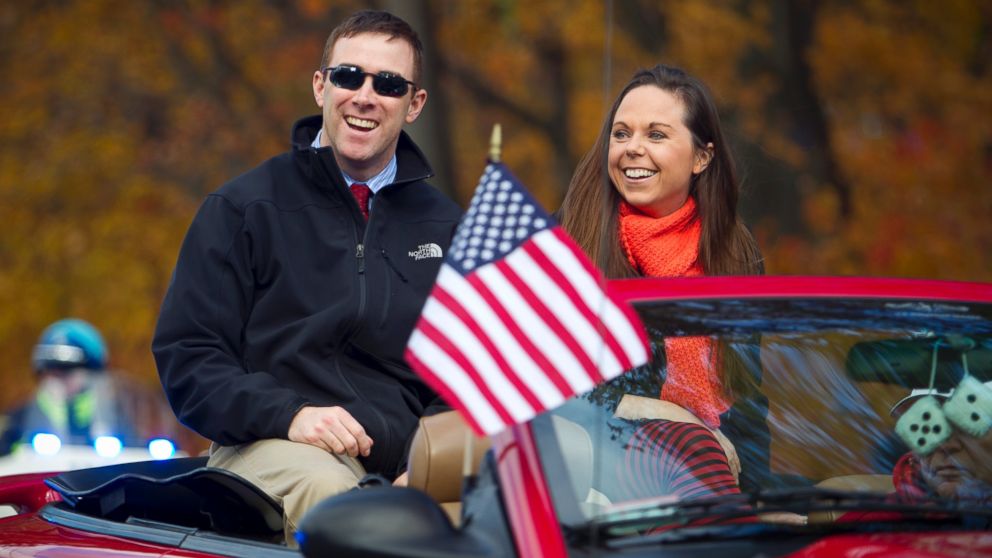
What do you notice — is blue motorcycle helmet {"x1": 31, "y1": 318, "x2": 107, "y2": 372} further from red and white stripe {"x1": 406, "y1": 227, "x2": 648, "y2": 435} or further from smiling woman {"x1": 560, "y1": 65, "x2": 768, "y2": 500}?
red and white stripe {"x1": 406, "y1": 227, "x2": 648, "y2": 435}

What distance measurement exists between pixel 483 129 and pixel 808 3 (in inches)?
261

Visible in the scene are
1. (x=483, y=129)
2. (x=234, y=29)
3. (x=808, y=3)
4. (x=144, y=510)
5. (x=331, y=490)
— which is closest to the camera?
(x=331, y=490)

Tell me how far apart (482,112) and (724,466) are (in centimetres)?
1789

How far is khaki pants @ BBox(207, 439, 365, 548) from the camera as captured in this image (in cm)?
398

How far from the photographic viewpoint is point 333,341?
4.49 m

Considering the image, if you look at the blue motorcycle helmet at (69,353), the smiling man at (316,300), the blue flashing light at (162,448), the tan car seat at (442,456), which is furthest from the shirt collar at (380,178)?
the blue motorcycle helmet at (69,353)

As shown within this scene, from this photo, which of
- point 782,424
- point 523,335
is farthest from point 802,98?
point 523,335

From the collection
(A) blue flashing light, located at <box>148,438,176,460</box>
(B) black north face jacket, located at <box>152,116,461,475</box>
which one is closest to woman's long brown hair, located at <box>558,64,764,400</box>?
(B) black north face jacket, located at <box>152,116,461,475</box>

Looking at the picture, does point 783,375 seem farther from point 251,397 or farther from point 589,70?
point 589,70

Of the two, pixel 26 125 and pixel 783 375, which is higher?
pixel 26 125

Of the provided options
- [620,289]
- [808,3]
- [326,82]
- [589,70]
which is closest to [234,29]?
[589,70]

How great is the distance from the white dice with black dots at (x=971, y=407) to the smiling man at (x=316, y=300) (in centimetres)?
139

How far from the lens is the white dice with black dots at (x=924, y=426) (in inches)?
137

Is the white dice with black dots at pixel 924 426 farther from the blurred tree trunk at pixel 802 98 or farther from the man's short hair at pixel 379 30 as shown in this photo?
the blurred tree trunk at pixel 802 98
